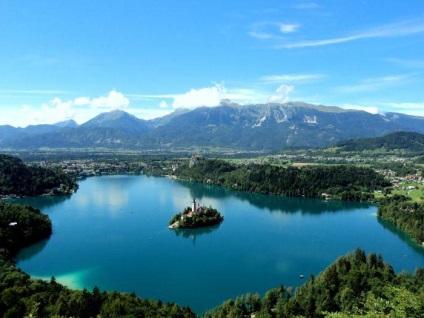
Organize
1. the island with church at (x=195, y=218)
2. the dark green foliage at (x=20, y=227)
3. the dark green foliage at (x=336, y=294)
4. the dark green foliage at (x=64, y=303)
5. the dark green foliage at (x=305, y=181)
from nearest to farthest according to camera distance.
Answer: the dark green foliage at (x=64, y=303)
the dark green foliage at (x=336, y=294)
the dark green foliage at (x=20, y=227)
the island with church at (x=195, y=218)
the dark green foliage at (x=305, y=181)

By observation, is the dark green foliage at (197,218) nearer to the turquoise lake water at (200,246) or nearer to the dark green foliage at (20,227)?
the turquoise lake water at (200,246)

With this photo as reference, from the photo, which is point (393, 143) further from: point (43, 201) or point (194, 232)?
point (43, 201)

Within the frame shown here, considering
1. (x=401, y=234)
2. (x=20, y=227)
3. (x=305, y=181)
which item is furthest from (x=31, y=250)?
(x=305, y=181)

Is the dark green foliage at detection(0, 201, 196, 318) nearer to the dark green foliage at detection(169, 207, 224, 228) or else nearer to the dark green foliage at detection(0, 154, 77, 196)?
the dark green foliage at detection(169, 207, 224, 228)

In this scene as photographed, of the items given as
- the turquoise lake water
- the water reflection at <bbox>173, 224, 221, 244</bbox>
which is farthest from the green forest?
the water reflection at <bbox>173, 224, 221, 244</bbox>

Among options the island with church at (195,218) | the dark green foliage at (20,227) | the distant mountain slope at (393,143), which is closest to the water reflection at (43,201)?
the dark green foliage at (20,227)
